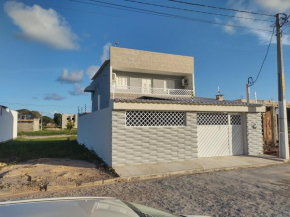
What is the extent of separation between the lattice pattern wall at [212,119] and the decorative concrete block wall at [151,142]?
687 millimetres

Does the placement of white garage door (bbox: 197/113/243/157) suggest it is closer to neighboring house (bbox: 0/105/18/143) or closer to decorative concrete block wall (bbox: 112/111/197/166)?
decorative concrete block wall (bbox: 112/111/197/166)

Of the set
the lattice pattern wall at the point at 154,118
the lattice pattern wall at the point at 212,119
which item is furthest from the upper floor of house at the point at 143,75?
the lattice pattern wall at the point at 212,119

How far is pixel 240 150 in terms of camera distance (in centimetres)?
1112

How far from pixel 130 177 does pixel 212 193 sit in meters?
2.76

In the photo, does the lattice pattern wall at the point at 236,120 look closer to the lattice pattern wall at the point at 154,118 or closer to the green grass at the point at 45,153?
the lattice pattern wall at the point at 154,118

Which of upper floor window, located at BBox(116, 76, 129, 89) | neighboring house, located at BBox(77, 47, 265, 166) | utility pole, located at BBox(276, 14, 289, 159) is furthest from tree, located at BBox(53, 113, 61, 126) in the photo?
utility pole, located at BBox(276, 14, 289, 159)

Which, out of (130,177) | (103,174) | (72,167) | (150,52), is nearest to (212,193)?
(130,177)

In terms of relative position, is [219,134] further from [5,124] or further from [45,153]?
[5,124]

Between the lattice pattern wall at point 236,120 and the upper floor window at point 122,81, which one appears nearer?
the lattice pattern wall at point 236,120

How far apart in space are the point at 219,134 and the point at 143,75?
10251 mm

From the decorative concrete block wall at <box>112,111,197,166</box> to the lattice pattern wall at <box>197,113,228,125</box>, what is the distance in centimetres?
69

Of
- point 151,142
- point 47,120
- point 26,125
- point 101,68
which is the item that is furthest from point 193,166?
point 47,120

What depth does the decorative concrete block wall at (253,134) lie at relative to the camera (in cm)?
1094

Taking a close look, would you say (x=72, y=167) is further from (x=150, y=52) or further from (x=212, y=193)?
(x=150, y=52)
